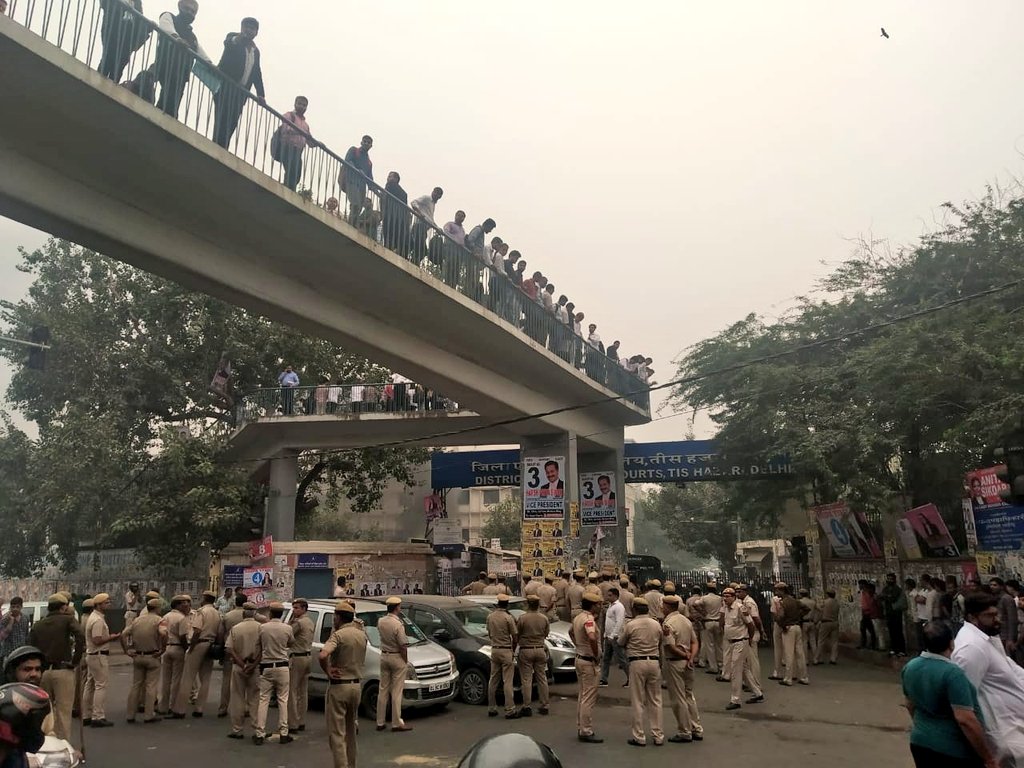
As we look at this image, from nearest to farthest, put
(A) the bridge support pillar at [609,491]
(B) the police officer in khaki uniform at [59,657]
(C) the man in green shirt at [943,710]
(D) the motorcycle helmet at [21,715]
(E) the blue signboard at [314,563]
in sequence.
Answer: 1. (D) the motorcycle helmet at [21,715]
2. (C) the man in green shirt at [943,710]
3. (B) the police officer in khaki uniform at [59,657]
4. (E) the blue signboard at [314,563]
5. (A) the bridge support pillar at [609,491]

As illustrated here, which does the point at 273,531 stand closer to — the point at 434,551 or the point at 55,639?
the point at 434,551

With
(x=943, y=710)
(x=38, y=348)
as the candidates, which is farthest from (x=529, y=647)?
(x=38, y=348)

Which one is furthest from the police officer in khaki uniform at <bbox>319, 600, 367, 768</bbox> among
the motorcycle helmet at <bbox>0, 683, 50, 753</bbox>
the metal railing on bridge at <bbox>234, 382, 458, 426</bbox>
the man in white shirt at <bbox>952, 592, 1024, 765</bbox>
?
the metal railing on bridge at <bbox>234, 382, 458, 426</bbox>

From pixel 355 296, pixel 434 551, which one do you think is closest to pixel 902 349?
pixel 355 296

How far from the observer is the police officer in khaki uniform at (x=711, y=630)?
14.1m

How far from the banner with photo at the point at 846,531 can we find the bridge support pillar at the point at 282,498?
1620 cm

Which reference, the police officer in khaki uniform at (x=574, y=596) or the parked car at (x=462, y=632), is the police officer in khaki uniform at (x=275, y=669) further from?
the police officer in khaki uniform at (x=574, y=596)

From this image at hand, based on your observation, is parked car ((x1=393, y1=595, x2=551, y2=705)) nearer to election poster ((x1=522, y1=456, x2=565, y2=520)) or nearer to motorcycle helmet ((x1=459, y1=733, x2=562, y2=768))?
election poster ((x1=522, y1=456, x2=565, y2=520))

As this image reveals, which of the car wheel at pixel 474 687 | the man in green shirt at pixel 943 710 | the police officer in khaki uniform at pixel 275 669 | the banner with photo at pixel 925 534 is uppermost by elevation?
the banner with photo at pixel 925 534

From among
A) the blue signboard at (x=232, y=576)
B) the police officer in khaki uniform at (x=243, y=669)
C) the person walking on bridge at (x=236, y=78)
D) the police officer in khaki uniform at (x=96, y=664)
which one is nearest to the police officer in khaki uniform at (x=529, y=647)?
the police officer in khaki uniform at (x=243, y=669)

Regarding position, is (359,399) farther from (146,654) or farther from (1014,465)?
(1014,465)

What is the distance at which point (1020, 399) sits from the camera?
13.0m

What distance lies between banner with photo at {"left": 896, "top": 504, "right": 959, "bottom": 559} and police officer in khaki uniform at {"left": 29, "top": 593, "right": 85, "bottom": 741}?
1510 cm

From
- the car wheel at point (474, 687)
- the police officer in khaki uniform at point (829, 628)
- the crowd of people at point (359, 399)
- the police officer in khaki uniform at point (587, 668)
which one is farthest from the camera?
the crowd of people at point (359, 399)
